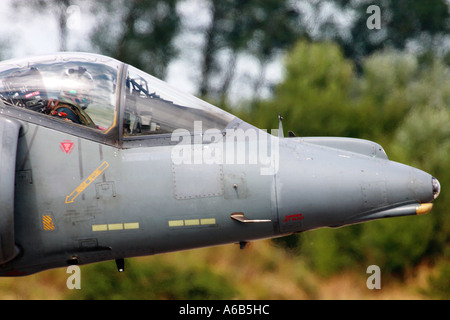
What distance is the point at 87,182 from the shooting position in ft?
17.6

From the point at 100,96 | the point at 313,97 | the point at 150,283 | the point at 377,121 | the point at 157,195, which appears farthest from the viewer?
the point at 313,97

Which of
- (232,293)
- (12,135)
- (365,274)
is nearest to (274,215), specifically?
(12,135)

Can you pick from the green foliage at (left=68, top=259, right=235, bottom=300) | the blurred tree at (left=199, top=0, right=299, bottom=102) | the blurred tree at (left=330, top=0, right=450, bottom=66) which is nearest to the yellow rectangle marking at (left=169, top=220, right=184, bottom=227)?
the green foliage at (left=68, top=259, right=235, bottom=300)

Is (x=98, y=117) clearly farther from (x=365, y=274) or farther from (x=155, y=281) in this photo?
(x=365, y=274)

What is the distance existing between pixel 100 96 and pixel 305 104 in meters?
10.4

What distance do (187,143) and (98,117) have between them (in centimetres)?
72

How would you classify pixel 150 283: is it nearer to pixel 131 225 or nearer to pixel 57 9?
pixel 131 225

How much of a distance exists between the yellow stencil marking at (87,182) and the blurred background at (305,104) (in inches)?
198

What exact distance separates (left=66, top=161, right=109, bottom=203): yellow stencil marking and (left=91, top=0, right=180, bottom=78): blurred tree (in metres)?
16.5

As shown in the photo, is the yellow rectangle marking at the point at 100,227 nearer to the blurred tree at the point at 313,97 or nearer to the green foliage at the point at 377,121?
the green foliage at the point at 377,121

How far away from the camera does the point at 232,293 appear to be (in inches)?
408

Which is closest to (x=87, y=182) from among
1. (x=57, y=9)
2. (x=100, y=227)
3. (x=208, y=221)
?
(x=100, y=227)

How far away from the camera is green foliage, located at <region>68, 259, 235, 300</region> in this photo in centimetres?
1033

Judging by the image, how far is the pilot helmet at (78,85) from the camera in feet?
18.4
